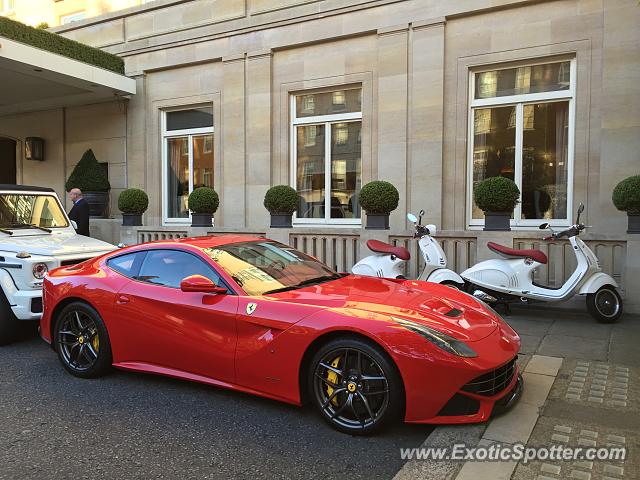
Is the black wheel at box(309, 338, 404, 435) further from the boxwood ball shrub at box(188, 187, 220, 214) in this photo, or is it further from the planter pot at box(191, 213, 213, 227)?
the planter pot at box(191, 213, 213, 227)

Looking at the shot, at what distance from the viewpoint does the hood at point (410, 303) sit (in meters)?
3.70

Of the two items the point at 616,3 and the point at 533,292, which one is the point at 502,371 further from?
the point at 616,3

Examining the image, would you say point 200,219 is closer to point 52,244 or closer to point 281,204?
point 281,204

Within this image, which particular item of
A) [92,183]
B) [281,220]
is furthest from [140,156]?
[281,220]

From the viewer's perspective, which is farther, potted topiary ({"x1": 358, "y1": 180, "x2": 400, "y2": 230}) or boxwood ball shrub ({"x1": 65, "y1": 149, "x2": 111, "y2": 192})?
boxwood ball shrub ({"x1": 65, "y1": 149, "x2": 111, "y2": 192})

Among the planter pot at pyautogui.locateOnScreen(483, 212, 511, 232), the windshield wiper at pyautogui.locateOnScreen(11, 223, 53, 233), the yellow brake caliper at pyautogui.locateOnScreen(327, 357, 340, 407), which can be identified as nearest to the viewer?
the yellow brake caliper at pyautogui.locateOnScreen(327, 357, 340, 407)

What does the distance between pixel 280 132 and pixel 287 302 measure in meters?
8.19

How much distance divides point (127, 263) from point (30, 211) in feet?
12.0

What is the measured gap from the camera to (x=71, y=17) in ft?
51.8

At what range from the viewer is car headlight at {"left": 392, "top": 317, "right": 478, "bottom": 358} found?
3.43m

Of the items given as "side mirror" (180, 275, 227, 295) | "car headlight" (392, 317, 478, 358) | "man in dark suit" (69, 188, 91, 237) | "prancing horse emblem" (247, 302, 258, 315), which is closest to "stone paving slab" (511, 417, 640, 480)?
"car headlight" (392, 317, 478, 358)

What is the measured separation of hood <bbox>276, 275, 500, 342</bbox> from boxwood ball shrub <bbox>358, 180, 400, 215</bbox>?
13.1 ft

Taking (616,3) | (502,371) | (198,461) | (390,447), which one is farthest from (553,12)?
(198,461)

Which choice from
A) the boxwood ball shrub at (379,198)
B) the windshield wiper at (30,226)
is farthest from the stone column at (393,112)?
the windshield wiper at (30,226)
